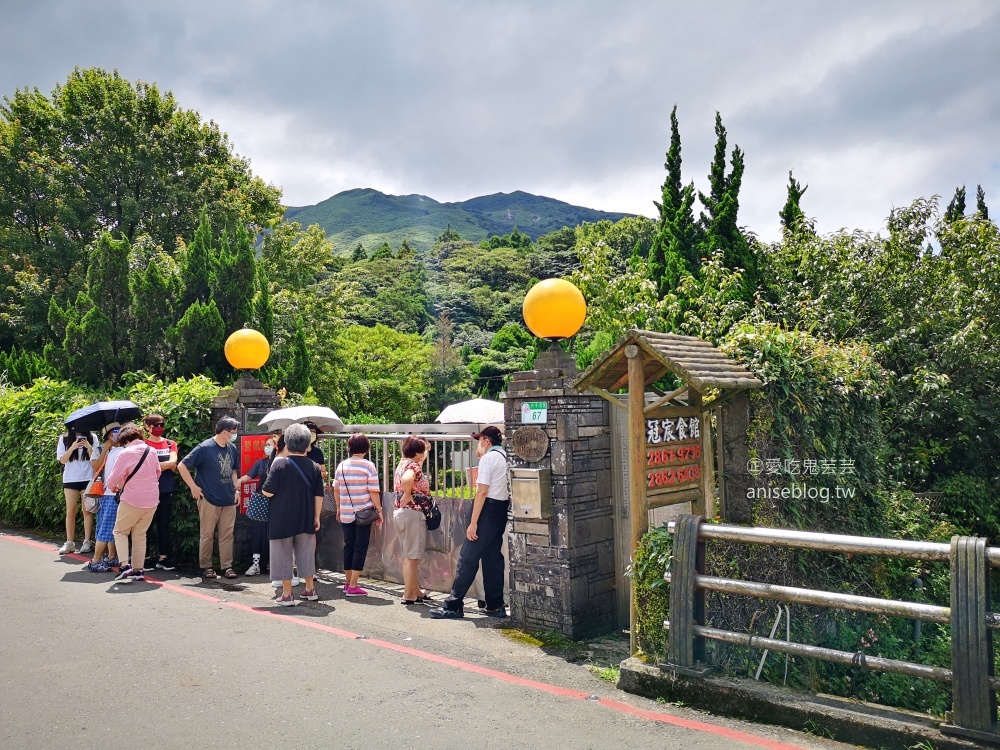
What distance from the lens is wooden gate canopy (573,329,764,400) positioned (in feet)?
17.4

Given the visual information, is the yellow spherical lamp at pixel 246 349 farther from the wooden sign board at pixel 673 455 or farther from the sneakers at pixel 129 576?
the wooden sign board at pixel 673 455

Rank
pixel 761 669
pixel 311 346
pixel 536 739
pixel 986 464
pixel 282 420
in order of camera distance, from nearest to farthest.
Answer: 1. pixel 536 739
2. pixel 761 669
3. pixel 282 420
4. pixel 986 464
5. pixel 311 346

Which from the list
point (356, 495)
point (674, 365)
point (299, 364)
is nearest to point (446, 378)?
point (299, 364)

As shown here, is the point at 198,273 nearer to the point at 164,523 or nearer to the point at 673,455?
the point at 164,523

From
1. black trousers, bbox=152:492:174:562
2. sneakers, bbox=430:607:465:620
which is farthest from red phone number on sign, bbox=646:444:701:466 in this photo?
black trousers, bbox=152:492:174:562

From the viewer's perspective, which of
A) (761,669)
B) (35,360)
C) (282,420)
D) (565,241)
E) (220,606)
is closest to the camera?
(761,669)

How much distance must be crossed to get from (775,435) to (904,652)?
212 centimetres

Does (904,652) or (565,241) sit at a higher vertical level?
(565,241)

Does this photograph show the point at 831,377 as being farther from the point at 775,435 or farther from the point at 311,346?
the point at 311,346

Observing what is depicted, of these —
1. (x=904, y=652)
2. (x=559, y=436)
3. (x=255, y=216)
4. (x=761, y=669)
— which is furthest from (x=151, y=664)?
(x=255, y=216)

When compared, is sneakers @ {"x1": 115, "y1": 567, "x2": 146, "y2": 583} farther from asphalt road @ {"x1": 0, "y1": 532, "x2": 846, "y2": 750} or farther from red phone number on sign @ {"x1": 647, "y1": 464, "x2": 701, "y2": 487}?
red phone number on sign @ {"x1": 647, "y1": 464, "x2": 701, "y2": 487}

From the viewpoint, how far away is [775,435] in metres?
5.77

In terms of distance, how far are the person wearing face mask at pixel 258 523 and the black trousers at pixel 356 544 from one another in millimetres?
1508

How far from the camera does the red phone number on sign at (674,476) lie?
5.82m
